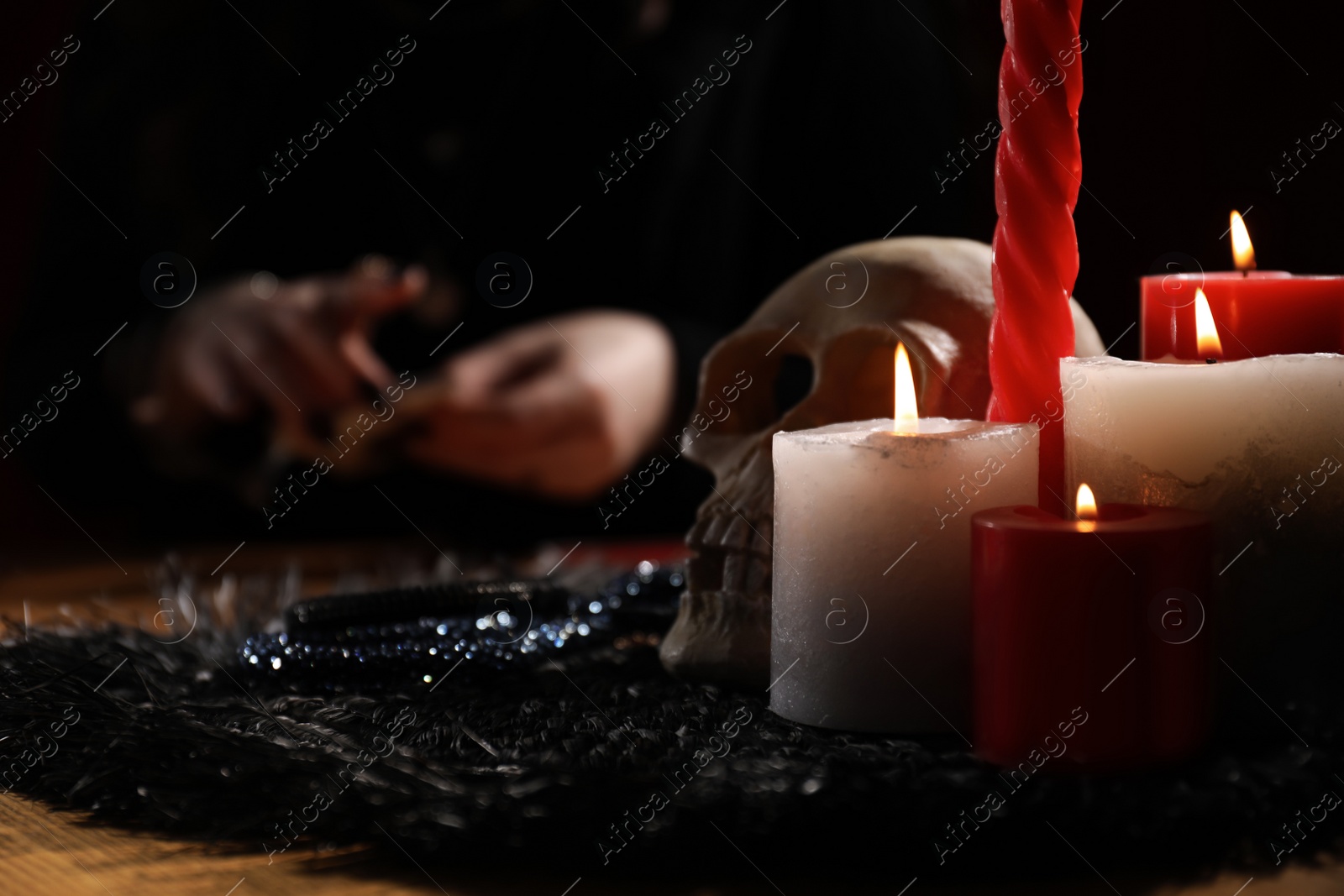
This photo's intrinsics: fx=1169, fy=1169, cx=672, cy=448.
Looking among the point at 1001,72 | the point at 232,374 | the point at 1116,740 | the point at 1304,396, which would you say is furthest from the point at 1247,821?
the point at 232,374

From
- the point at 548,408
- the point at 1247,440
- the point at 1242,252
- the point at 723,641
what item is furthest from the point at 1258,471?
the point at 548,408

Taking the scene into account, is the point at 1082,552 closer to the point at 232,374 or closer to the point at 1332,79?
the point at 232,374

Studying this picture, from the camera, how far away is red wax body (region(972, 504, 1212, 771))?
41 centimetres

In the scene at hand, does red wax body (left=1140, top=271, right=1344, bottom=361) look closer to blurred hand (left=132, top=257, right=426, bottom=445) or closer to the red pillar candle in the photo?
the red pillar candle

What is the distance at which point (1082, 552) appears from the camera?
406mm

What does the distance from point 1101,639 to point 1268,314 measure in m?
0.17

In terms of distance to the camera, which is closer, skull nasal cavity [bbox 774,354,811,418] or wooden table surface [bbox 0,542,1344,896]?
wooden table surface [bbox 0,542,1344,896]

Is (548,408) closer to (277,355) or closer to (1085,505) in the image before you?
(277,355)

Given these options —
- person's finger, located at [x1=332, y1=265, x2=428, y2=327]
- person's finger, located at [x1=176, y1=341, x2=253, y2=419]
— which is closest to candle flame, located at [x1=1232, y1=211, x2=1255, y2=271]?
person's finger, located at [x1=332, y1=265, x2=428, y2=327]

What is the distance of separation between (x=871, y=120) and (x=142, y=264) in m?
1.14

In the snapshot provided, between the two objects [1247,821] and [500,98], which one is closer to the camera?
[1247,821]

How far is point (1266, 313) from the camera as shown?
1.58ft

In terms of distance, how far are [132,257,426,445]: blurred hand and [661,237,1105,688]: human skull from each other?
2.49ft

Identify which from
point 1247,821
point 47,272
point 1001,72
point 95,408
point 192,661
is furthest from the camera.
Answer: point 47,272
